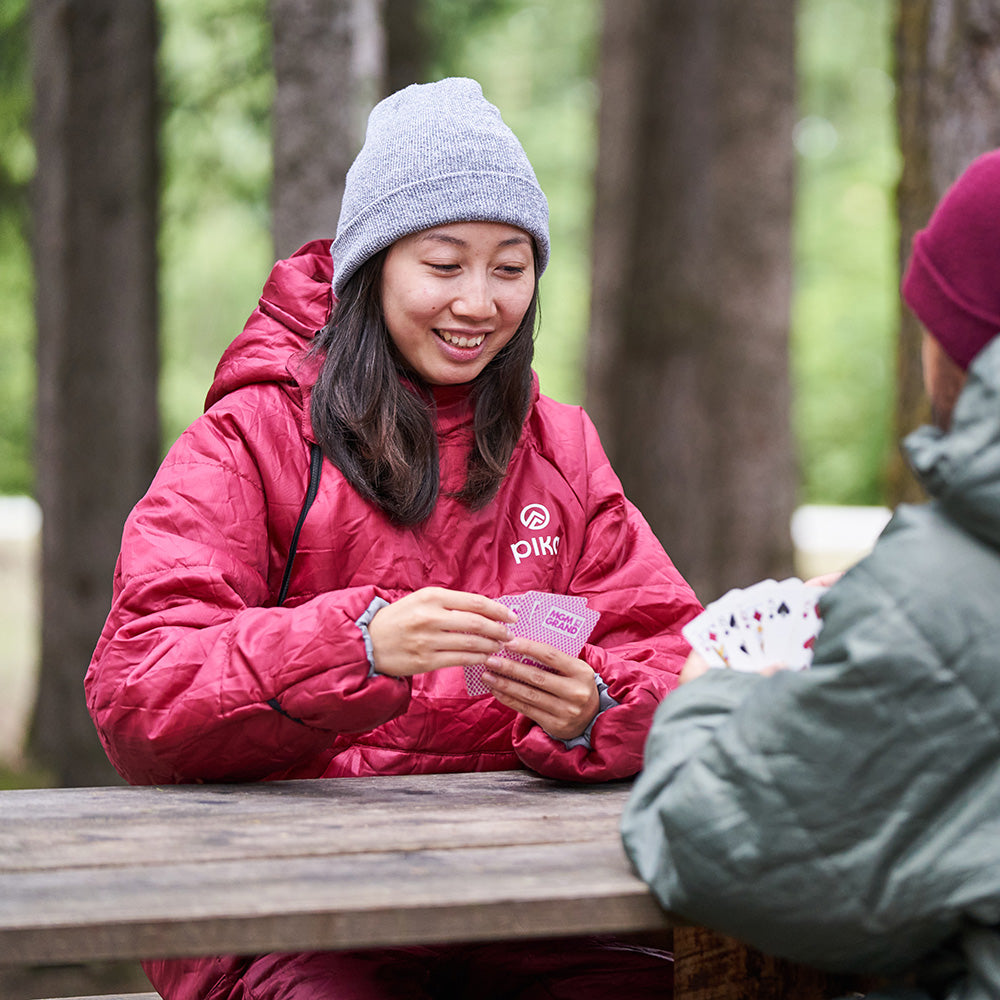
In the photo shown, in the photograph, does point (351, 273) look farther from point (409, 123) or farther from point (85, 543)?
point (85, 543)

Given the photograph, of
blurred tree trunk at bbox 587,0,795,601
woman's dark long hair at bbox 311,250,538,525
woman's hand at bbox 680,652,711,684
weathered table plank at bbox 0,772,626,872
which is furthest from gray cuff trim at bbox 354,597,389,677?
blurred tree trunk at bbox 587,0,795,601

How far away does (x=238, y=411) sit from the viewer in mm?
2803

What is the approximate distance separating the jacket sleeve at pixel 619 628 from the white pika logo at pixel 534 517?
0.12 metres

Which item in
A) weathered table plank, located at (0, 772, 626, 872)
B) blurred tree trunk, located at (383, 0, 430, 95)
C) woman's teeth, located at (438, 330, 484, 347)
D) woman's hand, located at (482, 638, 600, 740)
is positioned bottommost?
weathered table plank, located at (0, 772, 626, 872)

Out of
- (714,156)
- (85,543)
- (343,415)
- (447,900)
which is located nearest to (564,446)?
(343,415)

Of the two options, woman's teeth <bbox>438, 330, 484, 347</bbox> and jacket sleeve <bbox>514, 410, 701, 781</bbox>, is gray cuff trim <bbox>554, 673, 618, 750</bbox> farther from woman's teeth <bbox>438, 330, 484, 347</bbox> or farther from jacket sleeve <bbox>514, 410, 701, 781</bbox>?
woman's teeth <bbox>438, 330, 484, 347</bbox>

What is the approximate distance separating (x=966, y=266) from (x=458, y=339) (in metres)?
1.24

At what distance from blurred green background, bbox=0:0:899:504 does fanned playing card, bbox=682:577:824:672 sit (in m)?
10.8

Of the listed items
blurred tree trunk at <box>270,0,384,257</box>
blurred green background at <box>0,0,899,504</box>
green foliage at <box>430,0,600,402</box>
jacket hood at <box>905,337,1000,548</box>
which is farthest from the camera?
green foliage at <box>430,0,600,402</box>

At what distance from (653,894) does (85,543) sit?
214 inches

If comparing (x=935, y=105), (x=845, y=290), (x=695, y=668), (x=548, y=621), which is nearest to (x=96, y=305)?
(x=935, y=105)

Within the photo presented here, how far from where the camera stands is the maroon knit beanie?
77.0 inches

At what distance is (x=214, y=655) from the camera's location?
2.46 m

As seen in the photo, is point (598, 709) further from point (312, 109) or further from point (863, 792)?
point (312, 109)
